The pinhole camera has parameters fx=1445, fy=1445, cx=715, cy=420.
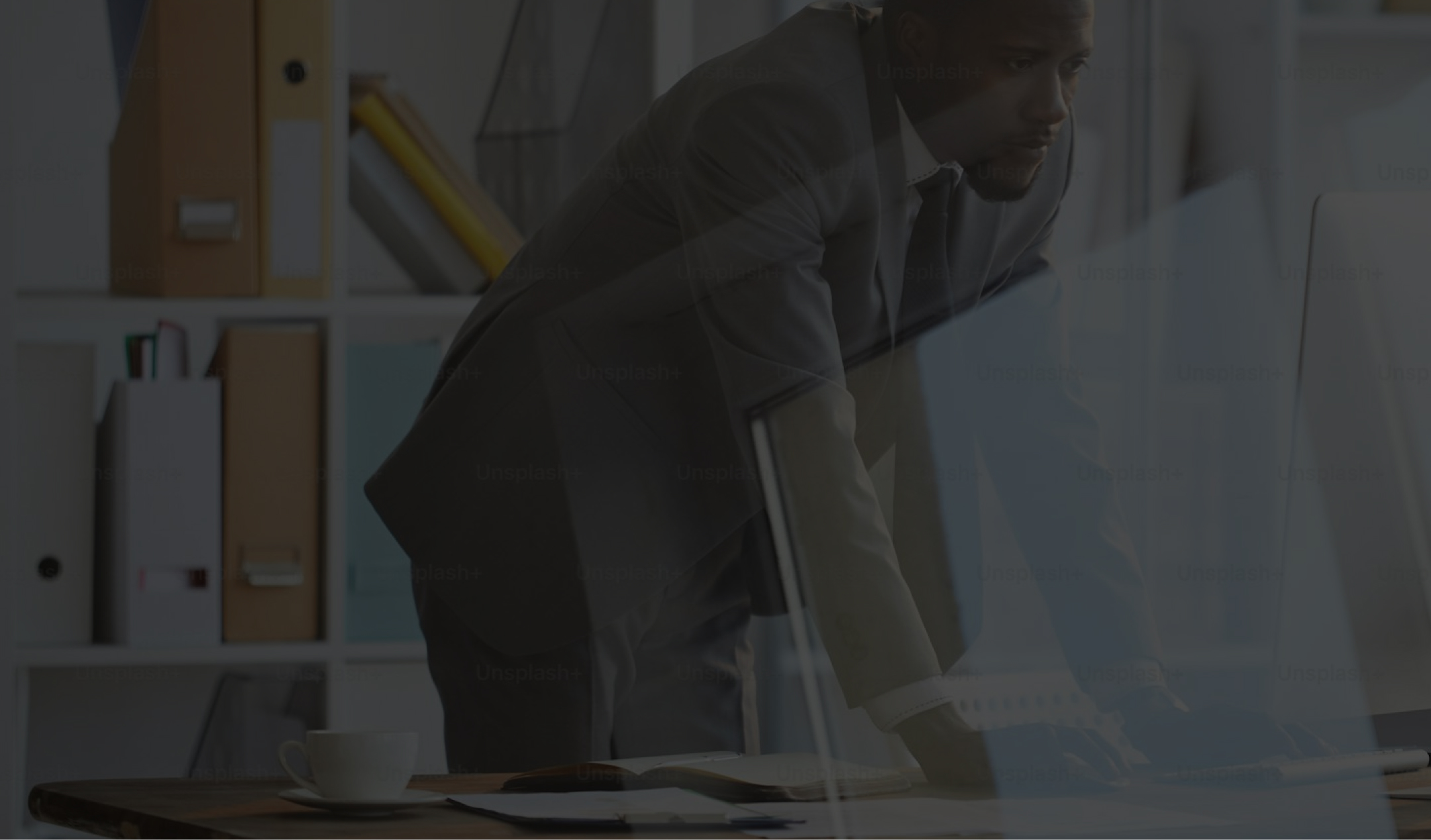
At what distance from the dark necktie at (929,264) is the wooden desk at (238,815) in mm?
289

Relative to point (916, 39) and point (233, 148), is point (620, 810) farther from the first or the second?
point (233, 148)

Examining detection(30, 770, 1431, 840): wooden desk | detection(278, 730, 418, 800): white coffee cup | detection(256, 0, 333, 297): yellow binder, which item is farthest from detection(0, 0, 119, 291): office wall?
detection(278, 730, 418, 800): white coffee cup

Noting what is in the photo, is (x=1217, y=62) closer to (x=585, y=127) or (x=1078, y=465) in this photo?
(x=1078, y=465)

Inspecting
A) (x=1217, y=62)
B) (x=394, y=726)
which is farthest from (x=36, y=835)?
(x=1217, y=62)

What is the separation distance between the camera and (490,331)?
127 cm

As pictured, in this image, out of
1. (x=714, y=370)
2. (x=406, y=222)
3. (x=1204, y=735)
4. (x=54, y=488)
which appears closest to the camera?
(x=1204, y=735)

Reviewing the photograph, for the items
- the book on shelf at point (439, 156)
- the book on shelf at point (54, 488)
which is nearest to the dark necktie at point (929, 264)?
the book on shelf at point (439, 156)

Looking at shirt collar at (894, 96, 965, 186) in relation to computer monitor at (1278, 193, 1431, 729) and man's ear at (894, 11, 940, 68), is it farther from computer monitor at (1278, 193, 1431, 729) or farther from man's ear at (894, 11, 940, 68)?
computer monitor at (1278, 193, 1431, 729)

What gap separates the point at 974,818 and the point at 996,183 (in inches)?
15.6

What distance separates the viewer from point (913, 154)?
896mm

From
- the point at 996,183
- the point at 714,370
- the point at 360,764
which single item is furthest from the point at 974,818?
the point at 714,370

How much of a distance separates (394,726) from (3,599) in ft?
1.42

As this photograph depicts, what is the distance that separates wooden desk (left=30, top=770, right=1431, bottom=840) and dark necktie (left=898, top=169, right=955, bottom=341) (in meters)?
0.29

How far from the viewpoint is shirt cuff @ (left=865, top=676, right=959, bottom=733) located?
0.72 m
